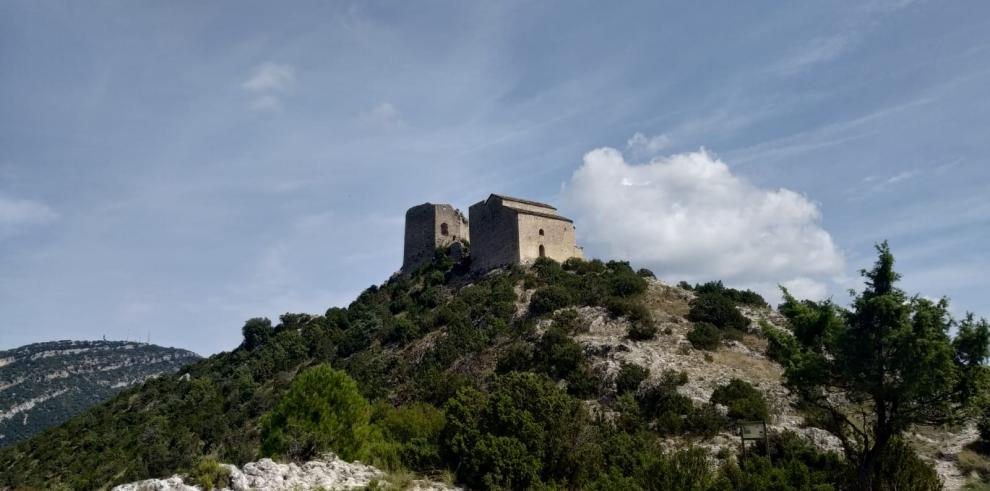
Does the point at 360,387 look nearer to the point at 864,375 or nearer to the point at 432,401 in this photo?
the point at 432,401

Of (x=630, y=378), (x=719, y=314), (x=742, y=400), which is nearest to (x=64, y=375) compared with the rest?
(x=719, y=314)

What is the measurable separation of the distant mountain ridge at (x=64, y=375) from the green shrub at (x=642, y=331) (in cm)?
8528

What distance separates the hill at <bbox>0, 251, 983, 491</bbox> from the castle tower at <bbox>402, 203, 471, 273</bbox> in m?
2.41

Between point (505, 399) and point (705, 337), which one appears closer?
point (505, 399)

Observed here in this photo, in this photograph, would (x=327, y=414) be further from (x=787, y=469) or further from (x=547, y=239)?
(x=547, y=239)

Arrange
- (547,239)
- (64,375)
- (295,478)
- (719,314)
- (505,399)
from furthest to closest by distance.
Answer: (64,375)
(547,239)
(719,314)
(505,399)
(295,478)

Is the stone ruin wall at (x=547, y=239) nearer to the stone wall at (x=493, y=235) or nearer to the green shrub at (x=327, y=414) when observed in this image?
the stone wall at (x=493, y=235)

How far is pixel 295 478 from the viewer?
1239 centimetres

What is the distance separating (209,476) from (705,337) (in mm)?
24372

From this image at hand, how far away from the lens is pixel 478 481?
50.8 feet

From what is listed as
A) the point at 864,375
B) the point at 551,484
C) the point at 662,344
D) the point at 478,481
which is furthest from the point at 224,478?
the point at 662,344

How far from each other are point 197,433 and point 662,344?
26.3 m

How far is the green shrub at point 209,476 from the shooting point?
35.4ft

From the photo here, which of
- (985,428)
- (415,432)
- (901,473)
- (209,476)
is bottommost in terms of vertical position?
(901,473)
